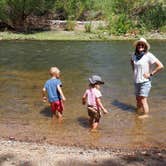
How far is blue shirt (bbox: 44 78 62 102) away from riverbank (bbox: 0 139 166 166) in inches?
82.2

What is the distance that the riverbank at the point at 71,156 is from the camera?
24.1 feet

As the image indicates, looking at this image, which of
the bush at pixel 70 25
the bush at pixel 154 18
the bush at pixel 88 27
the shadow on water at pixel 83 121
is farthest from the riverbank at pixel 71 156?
the bush at pixel 154 18

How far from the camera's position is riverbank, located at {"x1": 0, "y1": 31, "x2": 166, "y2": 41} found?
2372 cm

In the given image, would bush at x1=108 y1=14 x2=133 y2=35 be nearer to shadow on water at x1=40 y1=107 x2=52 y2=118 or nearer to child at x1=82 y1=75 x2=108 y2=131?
shadow on water at x1=40 y1=107 x2=52 y2=118

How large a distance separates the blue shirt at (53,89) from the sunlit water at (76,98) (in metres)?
0.47

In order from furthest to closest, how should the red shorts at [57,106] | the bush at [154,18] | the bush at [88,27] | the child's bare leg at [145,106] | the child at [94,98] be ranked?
1. the bush at [154,18]
2. the bush at [88,27]
3. the child's bare leg at [145,106]
4. the red shorts at [57,106]
5. the child at [94,98]

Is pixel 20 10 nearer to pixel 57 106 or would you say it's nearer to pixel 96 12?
pixel 96 12

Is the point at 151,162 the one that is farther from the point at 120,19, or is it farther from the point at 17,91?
the point at 120,19

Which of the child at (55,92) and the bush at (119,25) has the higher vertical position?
the child at (55,92)

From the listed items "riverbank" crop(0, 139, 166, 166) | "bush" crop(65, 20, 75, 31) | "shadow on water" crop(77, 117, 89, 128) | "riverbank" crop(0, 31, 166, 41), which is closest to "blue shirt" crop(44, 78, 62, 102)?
"shadow on water" crop(77, 117, 89, 128)

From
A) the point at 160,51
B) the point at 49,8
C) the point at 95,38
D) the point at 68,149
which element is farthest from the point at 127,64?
the point at 49,8

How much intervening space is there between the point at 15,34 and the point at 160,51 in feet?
28.3

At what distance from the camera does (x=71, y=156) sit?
299 inches

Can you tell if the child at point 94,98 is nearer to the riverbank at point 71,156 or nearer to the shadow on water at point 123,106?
the riverbank at point 71,156
